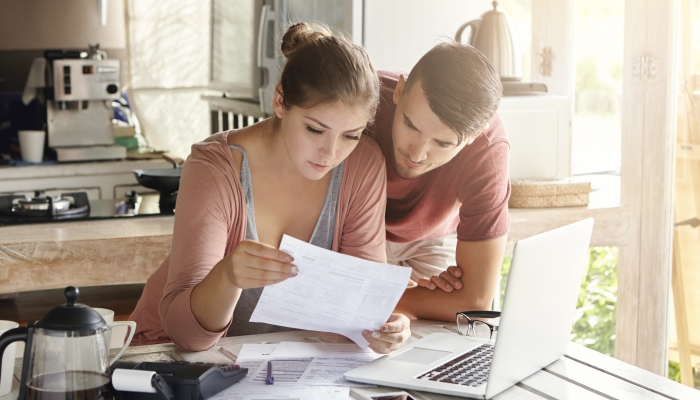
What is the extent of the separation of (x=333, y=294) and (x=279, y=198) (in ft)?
1.11

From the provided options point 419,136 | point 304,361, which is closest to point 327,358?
point 304,361

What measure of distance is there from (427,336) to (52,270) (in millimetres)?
1390

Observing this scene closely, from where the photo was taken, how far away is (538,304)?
Result: 4.32 ft

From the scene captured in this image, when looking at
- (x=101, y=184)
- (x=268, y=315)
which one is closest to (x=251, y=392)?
(x=268, y=315)

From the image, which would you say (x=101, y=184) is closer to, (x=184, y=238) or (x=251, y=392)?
(x=184, y=238)

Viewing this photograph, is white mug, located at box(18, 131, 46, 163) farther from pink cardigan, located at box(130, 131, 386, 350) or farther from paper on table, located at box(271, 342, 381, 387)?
paper on table, located at box(271, 342, 381, 387)

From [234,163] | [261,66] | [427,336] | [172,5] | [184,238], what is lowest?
[427,336]

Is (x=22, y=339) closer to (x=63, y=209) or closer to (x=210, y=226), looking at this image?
(x=210, y=226)

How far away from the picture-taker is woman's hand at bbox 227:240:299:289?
129 centimetres

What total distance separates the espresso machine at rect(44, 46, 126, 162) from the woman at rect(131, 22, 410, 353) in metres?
2.36

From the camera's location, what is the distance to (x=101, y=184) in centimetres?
401

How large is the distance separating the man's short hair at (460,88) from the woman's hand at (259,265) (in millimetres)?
508

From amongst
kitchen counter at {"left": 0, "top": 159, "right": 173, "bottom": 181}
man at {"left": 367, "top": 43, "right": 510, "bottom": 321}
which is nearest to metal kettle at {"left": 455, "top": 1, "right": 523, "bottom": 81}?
man at {"left": 367, "top": 43, "right": 510, "bottom": 321}

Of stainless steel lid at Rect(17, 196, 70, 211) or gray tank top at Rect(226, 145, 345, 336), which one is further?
stainless steel lid at Rect(17, 196, 70, 211)
